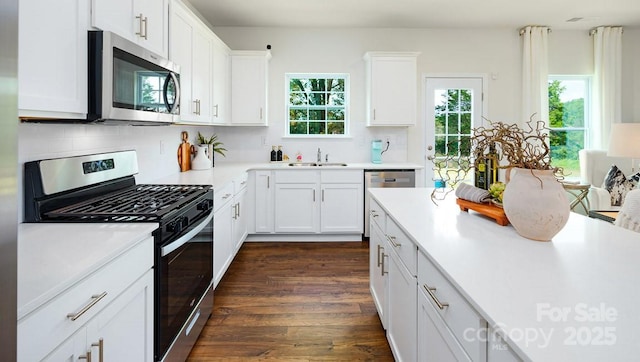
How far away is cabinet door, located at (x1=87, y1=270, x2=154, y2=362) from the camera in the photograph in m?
1.19

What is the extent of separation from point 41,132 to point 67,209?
0.37 m

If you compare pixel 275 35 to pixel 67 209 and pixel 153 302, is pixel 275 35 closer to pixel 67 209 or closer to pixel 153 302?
pixel 67 209

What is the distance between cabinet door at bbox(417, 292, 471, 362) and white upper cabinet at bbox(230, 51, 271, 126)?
12.4ft

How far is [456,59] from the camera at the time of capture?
17.0 feet

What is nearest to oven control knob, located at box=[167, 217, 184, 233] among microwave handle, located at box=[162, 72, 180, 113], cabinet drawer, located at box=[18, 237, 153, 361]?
cabinet drawer, located at box=[18, 237, 153, 361]

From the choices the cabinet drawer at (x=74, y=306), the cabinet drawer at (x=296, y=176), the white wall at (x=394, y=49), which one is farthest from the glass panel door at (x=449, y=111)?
the cabinet drawer at (x=74, y=306)

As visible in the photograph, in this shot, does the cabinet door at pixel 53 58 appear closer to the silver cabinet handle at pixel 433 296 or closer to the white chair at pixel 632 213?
the silver cabinet handle at pixel 433 296

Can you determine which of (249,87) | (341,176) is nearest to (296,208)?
(341,176)

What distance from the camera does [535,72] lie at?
507 centimetres

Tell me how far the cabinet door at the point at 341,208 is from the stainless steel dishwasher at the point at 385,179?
7 centimetres

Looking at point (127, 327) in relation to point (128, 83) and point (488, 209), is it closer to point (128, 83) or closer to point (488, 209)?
point (128, 83)

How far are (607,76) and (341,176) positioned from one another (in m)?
3.84

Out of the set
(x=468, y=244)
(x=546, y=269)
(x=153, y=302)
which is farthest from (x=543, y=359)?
(x=153, y=302)

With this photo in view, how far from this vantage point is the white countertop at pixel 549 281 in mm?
694
